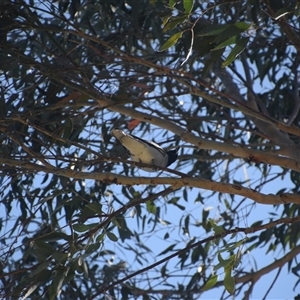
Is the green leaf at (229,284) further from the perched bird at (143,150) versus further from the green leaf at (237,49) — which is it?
the perched bird at (143,150)

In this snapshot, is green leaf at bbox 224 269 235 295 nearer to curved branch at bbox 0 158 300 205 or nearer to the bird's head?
curved branch at bbox 0 158 300 205

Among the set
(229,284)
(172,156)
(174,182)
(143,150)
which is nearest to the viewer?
(229,284)

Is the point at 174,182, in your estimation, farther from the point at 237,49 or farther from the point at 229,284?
the point at 237,49

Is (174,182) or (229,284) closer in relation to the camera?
(229,284)

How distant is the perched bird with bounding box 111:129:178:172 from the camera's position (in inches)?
158

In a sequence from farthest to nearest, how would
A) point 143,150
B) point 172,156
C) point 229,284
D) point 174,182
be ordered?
point 172,156 < point 143,150 < point 174,182 < point 229,284

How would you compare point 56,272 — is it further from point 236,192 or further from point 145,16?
point 145,16

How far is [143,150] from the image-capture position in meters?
4.18

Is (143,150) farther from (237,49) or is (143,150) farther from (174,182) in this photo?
(237,49)

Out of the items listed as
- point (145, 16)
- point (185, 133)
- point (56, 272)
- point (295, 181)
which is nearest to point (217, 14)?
point (145, 16)

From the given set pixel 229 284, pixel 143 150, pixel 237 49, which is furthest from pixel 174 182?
pixel 143 150

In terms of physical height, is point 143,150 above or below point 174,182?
above

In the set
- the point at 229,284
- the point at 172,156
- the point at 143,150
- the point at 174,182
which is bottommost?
the point at 229,284

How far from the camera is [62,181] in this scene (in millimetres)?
4016
